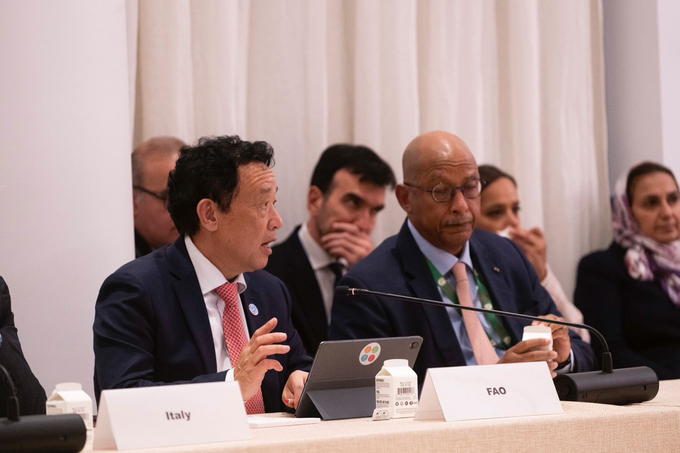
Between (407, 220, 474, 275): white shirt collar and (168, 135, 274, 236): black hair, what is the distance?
26.5 inches

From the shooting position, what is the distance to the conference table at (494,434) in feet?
4.50

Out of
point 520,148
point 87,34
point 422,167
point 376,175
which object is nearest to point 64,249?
point 87,34

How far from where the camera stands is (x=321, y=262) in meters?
3.46

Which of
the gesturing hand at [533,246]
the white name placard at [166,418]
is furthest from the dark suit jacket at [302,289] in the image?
the white name placard at [166,418]

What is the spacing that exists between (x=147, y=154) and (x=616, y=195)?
2330 mm

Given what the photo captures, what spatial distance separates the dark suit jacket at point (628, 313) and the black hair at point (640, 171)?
32cm

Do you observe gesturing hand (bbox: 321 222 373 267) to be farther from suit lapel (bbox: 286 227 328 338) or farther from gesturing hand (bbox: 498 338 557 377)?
gesturing hand (bbox: 498 338 557 377)

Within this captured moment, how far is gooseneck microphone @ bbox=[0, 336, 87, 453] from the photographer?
4.25 feet

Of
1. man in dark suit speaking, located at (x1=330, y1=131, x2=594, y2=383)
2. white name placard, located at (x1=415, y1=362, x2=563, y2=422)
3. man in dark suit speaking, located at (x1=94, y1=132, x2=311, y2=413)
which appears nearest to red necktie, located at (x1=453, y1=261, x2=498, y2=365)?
man in dark suit speaking, located at (x1=330, y1=131, x2=594, y2=383)

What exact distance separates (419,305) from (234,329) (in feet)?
2.14

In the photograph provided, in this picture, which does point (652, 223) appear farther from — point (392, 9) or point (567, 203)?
point (392, 9)

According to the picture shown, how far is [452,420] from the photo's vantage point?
5.08ft

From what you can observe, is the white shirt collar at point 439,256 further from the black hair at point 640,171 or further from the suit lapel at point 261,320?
the black hair at point 640,171

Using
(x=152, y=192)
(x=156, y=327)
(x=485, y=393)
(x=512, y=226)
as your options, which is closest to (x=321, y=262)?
(x=152, y=192)
